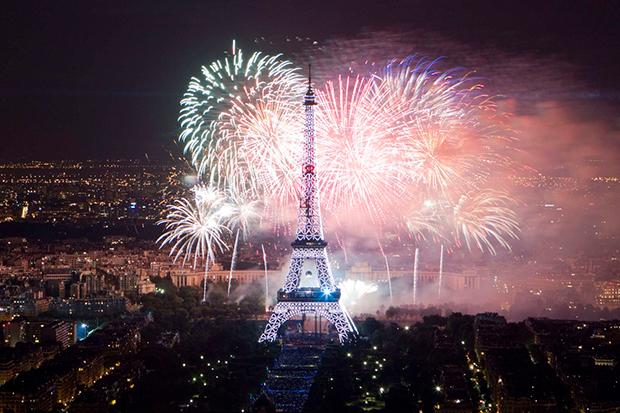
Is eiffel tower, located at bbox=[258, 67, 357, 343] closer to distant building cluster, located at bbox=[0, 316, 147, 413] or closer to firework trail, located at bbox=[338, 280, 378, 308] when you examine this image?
distant building cluster, located at bbox=[0, 316, 147, 413]

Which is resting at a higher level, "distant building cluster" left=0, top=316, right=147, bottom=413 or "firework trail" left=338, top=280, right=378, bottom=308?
"firework trail" left=338, top=280, right=378, bottom=308

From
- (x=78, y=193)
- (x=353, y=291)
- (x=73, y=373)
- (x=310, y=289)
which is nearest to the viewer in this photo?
(x=73, y=373)

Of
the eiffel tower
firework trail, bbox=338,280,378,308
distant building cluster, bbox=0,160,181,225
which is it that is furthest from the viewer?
distant building cluster, bbox=0,160,181,225

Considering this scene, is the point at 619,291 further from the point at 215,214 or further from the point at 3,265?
the point at 3,265

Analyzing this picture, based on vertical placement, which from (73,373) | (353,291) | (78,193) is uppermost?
(78,193)

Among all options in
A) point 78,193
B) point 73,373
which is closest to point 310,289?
point 73,373

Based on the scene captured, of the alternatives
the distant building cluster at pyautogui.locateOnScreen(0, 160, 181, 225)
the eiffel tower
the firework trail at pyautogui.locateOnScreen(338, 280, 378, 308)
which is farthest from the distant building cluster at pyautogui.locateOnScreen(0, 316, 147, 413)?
the distant building cluster at pyautogui.locateOnScreen(0, 160, 181, 225)

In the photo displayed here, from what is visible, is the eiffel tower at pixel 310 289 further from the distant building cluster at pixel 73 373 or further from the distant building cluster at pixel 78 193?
the distant building cluster at pixel 78 193

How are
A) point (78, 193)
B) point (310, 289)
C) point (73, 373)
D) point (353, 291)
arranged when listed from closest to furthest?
point (73, 373) < point (310, 289) < point (353, 291) < point (78, 193)

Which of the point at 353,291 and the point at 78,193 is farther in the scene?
the point at 78,193

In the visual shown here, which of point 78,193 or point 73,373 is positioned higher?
point 78,193

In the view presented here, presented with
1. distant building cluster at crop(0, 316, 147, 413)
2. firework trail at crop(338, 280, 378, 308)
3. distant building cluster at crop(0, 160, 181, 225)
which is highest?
distant building cluster at crop(0, 160, 181, 225)

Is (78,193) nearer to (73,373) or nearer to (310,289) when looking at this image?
(310,289)
